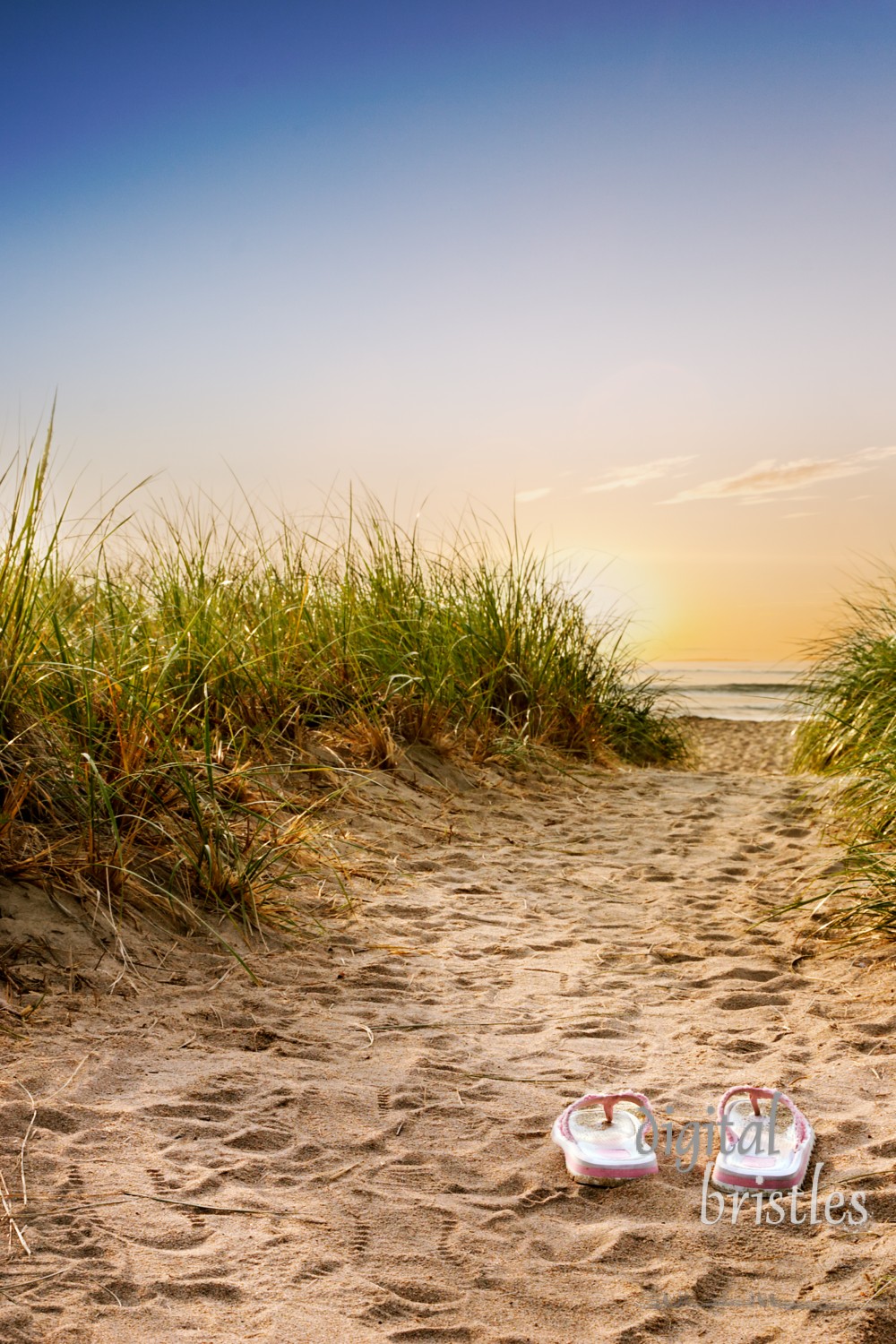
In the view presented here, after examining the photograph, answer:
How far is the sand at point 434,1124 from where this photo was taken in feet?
5.32

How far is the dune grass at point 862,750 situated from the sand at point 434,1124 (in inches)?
9.4

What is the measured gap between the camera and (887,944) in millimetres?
3207

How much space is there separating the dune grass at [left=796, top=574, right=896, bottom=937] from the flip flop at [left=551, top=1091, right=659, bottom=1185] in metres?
1.49

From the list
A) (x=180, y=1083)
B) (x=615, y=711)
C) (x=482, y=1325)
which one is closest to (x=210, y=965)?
(x=180, y=1083)

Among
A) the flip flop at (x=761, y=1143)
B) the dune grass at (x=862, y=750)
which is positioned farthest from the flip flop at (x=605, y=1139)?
the dune grass at (x=862, y=750)

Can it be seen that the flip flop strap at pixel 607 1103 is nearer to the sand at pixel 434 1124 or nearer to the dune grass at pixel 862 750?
the sand at pixel 434 1124

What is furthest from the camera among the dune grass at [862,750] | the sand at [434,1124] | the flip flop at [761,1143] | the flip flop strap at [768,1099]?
the dune grass at [862,750]

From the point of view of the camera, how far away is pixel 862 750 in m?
5.57

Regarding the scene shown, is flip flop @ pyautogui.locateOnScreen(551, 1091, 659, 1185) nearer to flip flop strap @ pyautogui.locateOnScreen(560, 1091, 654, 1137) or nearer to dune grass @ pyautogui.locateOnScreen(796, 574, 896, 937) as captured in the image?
flip flop strap @ pyautogui.locateOnScreen(560, 1091, 654, 1137)

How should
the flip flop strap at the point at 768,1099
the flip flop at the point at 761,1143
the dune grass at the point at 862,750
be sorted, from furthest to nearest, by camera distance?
the dune grass at the point at 862,750 < the flip flop strap at the point at 768,1099 < the flip flop at the point at 761,1143

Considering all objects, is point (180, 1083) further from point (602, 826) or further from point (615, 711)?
point (615, 711)

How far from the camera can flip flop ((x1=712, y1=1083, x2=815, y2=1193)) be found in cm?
193

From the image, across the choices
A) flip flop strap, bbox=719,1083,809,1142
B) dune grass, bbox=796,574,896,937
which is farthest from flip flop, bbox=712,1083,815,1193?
dune grass, bbox=796,574,896,937

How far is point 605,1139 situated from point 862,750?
4045 mm
